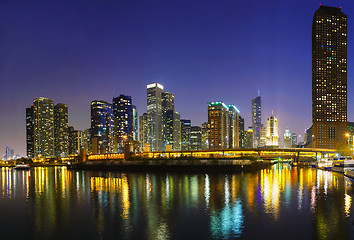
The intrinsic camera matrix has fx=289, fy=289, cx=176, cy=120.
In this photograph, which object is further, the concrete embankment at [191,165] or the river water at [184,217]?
the concrete embankment at [191,165]

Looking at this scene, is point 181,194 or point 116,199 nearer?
point 116,199

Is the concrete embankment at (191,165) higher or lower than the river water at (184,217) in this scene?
lower

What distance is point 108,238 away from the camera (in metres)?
24.4

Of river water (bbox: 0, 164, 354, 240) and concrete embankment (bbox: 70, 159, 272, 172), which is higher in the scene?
river water (bbox: 0, 164, 354, 240)

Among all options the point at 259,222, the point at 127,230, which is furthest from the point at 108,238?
the point at 259,222

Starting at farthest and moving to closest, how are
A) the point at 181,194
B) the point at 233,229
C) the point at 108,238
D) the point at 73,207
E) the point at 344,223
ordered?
the point at 181,194 < the point at 73,207 < the point at 344,223 < the point at 233,229 < the point at 108,238

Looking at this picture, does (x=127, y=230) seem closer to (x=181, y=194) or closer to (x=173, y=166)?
(x=181, y=194)

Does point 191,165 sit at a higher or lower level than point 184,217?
lower

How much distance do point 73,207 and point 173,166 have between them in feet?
254

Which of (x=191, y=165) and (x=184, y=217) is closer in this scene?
(x=184, y=217)

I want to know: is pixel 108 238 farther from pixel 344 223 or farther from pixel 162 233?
pixel 344 223

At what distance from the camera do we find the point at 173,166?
376ft

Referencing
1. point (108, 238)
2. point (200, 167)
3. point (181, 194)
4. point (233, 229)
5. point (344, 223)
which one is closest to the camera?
point (108, 238)

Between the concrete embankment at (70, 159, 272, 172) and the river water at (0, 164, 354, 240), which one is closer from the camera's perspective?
the river water at (0, 164, 354, 240)
